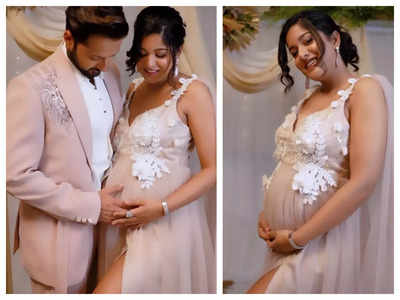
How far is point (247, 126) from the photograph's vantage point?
203cm

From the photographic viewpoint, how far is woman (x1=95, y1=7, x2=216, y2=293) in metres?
1.96


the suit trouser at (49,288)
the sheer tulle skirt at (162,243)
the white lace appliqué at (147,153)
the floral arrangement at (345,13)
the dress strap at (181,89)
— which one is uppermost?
the floral arrangement at (345,13)

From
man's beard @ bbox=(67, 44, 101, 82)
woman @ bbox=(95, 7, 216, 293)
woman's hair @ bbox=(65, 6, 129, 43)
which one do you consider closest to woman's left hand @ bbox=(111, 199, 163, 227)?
woman @ bbox=(95, 7, 216, 293)

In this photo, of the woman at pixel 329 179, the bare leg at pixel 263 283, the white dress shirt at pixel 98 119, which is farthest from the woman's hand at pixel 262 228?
the white dress shirt at pixel 98 119

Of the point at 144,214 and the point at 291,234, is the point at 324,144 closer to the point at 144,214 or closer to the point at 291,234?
the point at 291,234

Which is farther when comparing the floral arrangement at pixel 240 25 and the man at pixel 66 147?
the floral arrangement at pixel 240 25

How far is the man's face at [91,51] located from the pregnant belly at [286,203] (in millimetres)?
682

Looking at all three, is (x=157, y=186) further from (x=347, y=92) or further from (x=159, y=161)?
(x=347, y=92)

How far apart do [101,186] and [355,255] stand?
873 mm

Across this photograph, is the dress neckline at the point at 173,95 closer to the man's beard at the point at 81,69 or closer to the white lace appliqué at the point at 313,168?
the man's beard at the point at 81,69

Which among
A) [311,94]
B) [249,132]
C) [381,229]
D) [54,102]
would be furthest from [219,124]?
[381,229]

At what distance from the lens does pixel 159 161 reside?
196 cm

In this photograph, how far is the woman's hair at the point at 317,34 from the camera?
6.54 feet
